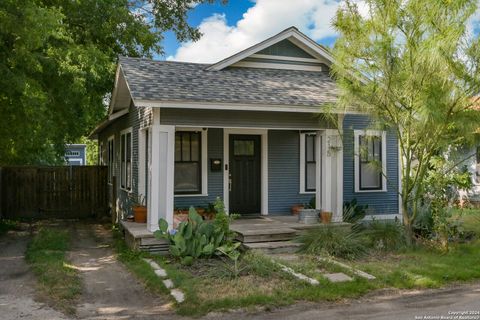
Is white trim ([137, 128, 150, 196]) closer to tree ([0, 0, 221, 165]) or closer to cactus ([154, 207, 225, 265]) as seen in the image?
tree ([0, 0, 221, 165])

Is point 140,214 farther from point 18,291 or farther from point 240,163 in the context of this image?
point 18,291

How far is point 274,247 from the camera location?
8.93 metres

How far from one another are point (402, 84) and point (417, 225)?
361cm

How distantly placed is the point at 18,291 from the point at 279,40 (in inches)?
350

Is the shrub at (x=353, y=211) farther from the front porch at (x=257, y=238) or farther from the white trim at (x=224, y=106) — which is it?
the white trim at (x=224, y=106)

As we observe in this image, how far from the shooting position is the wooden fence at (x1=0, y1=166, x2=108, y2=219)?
15.6 meters

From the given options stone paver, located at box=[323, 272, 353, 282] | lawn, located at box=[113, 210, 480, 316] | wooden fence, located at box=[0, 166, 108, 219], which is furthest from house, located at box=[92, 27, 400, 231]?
stone paver, located at box=[323, 272, 353, 282]

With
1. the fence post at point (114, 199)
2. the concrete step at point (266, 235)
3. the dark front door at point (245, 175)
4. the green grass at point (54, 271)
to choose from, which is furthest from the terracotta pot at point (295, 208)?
the fence post at point (114, 199)

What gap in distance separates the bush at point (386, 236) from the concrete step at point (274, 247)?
1484mm

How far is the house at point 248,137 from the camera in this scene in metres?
9.42

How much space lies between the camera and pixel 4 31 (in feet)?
30.8

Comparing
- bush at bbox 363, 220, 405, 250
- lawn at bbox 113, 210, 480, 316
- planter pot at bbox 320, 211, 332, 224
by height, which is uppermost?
planter pot at bbox 320, 211, 332, 224

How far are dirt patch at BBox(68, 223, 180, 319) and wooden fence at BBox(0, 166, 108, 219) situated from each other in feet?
20.6

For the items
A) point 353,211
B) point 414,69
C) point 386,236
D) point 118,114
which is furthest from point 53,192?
point 414,69
